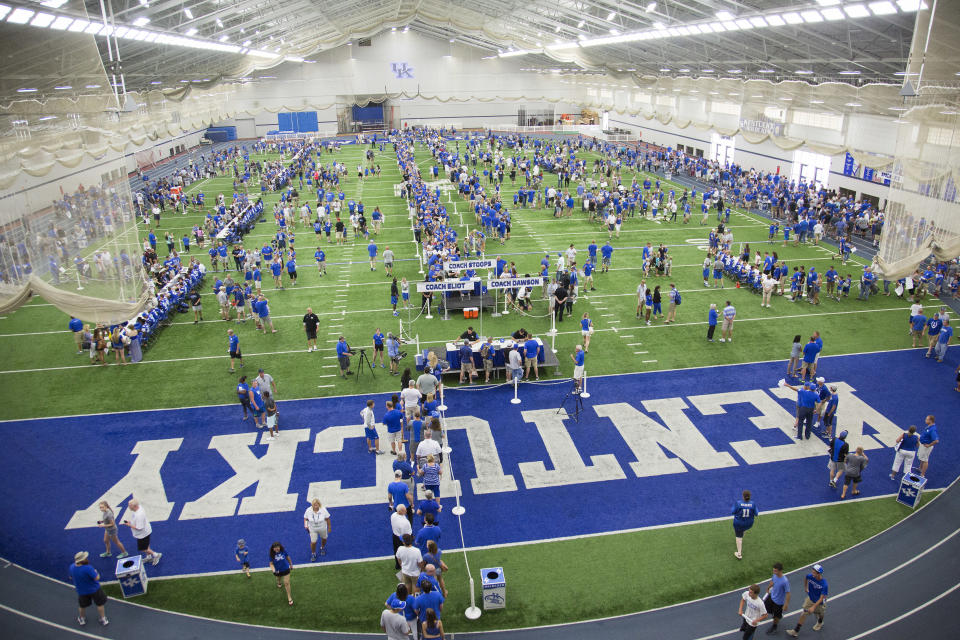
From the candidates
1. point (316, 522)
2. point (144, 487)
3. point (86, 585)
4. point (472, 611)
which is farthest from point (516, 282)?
point (86, 585)

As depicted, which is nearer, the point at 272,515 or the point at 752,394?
the point at 272,515

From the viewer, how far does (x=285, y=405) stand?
48.8ft

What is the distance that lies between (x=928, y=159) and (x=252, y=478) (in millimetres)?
14325

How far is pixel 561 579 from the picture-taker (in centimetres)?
952

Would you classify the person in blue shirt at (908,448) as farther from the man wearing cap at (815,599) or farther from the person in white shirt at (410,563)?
the person in white shirt at (410,563)

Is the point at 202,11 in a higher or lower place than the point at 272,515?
higher

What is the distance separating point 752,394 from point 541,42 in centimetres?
3656

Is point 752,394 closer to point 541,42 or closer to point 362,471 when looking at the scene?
point 362,471

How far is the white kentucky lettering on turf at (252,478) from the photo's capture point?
1123 centimetres

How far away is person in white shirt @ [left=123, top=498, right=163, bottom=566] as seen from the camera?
31.6 ft

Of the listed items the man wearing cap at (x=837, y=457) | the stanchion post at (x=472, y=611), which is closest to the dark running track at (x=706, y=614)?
the stanchion post at (x=472, y=611)

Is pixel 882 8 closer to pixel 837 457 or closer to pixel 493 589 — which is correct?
pixel 837 457

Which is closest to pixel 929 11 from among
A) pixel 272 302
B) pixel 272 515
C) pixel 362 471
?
pixel 362 471

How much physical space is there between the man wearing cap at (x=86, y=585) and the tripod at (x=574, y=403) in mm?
9088
